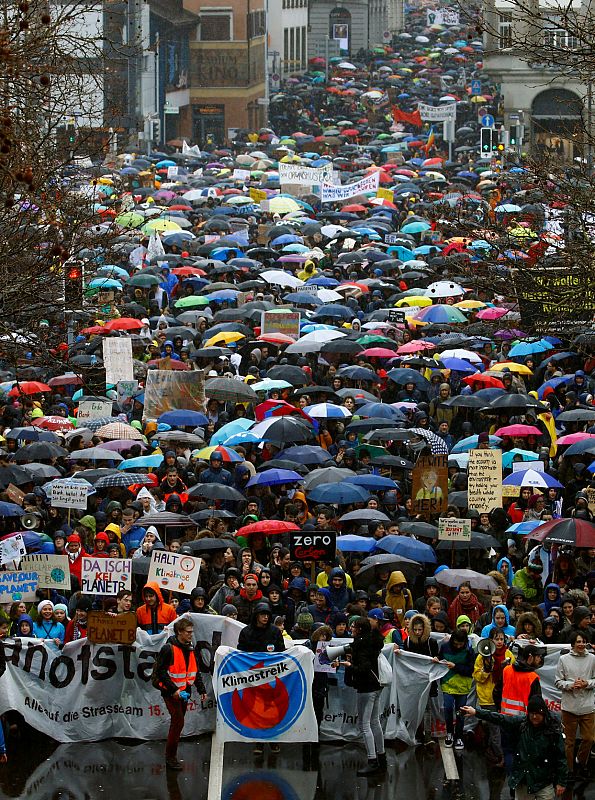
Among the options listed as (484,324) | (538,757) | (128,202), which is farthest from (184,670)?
(128,202)

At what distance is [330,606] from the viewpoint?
15672mm

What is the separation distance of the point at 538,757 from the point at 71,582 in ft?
17.7

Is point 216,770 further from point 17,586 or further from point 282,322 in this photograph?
point 282,322

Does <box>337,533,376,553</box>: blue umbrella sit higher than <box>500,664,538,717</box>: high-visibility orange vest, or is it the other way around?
<box>500,664,538,717</box>: high-visibility orange vest

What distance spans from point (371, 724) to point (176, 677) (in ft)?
4.84

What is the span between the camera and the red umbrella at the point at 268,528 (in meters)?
17.9

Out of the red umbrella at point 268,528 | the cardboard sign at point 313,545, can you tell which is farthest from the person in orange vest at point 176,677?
the red umbrella at point 268,528

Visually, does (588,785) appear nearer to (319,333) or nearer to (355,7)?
(319,333)

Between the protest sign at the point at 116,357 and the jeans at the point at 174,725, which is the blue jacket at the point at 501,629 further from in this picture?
the protest sign at the point at 116,357

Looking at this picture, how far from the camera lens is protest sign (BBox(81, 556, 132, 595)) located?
51.1 ft

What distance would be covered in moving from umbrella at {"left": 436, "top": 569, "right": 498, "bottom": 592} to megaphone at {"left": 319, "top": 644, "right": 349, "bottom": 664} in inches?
80.5

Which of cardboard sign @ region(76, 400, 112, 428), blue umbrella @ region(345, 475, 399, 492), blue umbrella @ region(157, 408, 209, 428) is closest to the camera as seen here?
blue umbrella @ region(345, 475, 399, 492)

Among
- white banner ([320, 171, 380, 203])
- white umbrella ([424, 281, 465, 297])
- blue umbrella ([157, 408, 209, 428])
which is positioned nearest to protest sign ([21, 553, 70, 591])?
blue umbrella ([157, 408, 209, 428])

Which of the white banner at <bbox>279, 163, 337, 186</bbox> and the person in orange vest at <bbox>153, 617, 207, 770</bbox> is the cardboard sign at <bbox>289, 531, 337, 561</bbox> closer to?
the person in orange vest at <bbox>153, 617, 207, 770</bbox>
